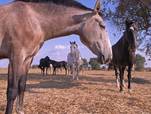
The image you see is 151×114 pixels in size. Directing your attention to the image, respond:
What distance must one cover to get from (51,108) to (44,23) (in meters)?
1.98

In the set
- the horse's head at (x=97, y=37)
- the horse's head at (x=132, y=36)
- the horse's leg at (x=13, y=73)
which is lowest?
the horse's leg at (x=13, y=73)

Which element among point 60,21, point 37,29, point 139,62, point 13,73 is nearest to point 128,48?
point 60,21

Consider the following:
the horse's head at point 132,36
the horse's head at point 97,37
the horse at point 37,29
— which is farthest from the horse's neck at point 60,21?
the horse's head at point 132,36

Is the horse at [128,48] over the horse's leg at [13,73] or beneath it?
over

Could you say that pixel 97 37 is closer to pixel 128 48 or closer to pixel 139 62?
pixel 128 48

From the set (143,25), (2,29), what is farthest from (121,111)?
(143,25)

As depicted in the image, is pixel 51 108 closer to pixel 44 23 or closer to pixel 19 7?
pixel 44 23

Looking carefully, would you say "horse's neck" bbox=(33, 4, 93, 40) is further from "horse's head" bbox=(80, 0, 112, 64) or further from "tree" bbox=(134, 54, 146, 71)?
"tree" bbox=(134, 54, 146, 71)

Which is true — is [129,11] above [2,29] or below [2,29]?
above

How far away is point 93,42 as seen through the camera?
208 centimetres

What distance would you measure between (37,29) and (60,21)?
1.51ft

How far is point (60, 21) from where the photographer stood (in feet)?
7.01

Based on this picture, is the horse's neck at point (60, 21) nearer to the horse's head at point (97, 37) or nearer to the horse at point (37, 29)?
the horse at point (37, 29)

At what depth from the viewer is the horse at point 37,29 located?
1.78 meters
